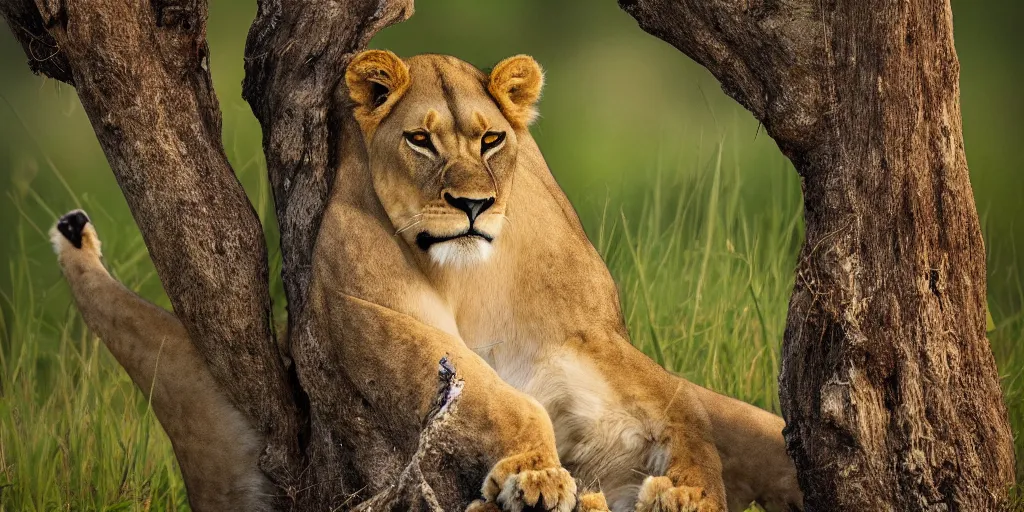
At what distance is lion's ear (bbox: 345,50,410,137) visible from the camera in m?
3.16

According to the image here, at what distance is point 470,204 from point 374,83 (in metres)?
0.44

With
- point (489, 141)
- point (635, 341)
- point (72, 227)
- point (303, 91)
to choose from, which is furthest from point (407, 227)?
point (635, 341)

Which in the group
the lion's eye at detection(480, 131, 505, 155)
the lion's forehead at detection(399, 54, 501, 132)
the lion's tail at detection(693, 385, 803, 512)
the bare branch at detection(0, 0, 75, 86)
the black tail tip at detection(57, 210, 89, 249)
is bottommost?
the lion's tail at detection(693, 385, 803, 512)

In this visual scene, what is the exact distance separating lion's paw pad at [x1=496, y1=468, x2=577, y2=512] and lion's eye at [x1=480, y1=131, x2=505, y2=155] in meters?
0.81

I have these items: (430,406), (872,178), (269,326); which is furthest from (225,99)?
(872,178)

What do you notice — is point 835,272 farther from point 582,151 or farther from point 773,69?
point 582,151

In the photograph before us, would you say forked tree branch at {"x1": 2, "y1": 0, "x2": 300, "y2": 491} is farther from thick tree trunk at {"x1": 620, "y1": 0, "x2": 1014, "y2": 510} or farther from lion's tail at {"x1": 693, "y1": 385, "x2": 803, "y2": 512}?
thick tree trunk at {"x1": 620, "y1": 0, "x2": 1014, "y2": 510}

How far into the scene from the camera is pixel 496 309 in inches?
130

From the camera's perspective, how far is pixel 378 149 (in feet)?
10.5

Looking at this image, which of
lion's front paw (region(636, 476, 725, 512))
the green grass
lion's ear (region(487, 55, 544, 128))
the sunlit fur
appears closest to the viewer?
lion's front paw (region(636, 476, 725, 512))

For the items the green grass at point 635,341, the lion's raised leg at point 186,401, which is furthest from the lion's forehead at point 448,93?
the green grass at point 635,341

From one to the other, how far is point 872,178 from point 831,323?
0.34 metres

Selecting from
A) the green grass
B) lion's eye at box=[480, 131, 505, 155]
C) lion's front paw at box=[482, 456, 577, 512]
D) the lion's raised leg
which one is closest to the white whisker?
lion's eye at box=[480, 131, 505, 155]

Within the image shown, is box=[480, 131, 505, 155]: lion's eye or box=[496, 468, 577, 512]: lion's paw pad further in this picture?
box=[480, 131, 505, 155]: lion's eye
